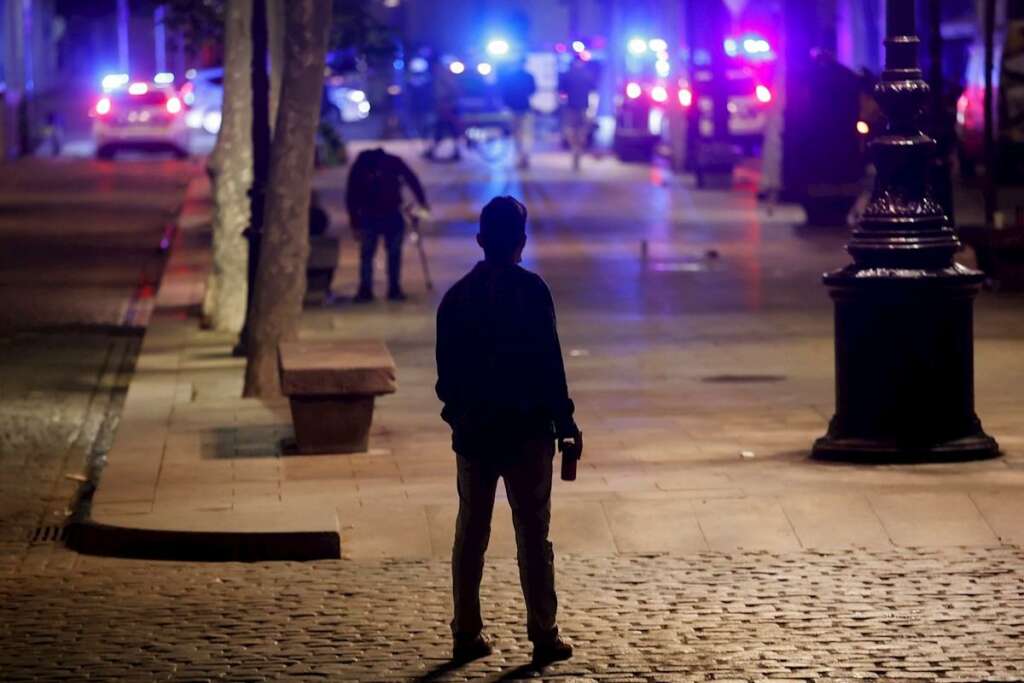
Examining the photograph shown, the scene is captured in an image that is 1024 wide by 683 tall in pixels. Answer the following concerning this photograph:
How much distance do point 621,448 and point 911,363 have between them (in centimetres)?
177

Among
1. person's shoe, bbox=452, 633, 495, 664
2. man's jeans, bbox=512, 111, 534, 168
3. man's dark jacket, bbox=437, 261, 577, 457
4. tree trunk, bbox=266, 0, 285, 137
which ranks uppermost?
tree trunk, bbox=266, 0, 285, 137

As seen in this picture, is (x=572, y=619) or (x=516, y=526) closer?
(x=516, y=526)

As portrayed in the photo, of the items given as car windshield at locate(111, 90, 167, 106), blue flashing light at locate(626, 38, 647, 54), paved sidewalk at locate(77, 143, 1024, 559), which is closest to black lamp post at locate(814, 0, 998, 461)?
paved sidewalk at locate(77, 143, 1024, 559)

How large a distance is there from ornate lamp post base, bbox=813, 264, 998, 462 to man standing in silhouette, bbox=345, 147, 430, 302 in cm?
1019

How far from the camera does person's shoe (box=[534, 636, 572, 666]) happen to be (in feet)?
25.2

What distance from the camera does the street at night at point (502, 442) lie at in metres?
7.71

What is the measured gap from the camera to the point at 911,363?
1118 centimetres

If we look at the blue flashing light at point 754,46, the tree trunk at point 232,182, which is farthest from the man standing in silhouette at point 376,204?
the blue flashing light at point 754,46

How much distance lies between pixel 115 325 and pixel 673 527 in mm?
11274

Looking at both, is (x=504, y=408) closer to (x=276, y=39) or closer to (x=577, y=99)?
(x=276, y=39)

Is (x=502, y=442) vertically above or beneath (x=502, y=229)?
beneath

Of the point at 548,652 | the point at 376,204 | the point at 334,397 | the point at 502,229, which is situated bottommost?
the point at 548,652

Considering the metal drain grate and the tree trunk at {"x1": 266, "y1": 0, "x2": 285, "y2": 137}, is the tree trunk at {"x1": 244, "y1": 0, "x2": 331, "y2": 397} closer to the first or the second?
the metal drain grate

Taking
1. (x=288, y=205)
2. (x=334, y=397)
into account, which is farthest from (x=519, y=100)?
(x=334, y=397)
